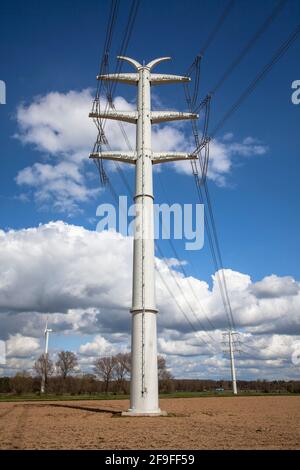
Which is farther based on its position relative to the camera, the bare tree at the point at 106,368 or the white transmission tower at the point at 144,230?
the bare tree at the point at 106,368

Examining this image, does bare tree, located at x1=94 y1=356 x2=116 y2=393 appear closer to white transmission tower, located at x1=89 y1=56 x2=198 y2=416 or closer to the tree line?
the tree line

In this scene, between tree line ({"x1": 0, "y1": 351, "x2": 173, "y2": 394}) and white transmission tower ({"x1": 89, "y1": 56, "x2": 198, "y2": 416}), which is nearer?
white transmission tower ({"x1": 89, "y1": 56, "x2": 198, "y2": 416})

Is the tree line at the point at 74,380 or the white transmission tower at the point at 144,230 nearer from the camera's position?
the white transmission tower at the point at 144,230

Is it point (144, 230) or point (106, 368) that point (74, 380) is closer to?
point (106, 368)

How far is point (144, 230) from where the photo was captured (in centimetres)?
3083

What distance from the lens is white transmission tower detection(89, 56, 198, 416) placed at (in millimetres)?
27656

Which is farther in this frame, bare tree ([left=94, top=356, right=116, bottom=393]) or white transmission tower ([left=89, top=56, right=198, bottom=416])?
bare tree ([left=94, top=356, right=116, bottom=393])

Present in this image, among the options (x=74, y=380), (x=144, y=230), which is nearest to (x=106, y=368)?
(x=74, y=380)

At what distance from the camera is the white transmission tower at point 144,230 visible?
27.7 m

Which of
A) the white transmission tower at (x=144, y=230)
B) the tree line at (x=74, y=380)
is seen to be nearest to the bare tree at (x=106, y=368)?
the tree line at (x=74, y=380)

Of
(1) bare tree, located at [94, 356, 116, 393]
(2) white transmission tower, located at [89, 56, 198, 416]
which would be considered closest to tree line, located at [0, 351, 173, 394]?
(1) bare tree, located at [94, 356, 116, 393]

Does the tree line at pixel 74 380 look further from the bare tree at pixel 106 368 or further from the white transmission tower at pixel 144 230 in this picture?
the white transmission tower at pixel 144 230
